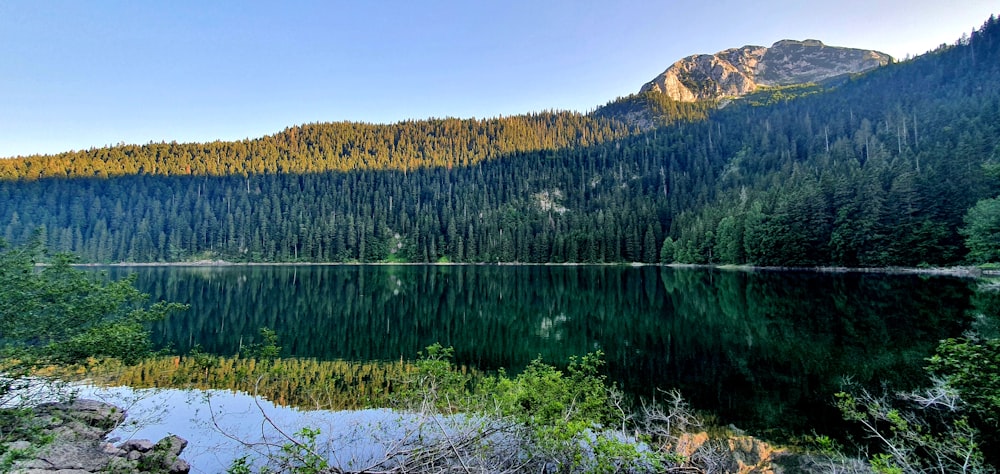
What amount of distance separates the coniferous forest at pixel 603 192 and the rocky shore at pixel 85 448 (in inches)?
2570

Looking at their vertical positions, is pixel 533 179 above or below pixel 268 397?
above

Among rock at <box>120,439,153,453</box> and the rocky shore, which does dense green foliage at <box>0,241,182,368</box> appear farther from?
rock at <box>120,439,153,453</box>

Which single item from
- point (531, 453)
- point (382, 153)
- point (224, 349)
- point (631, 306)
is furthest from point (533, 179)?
point (531, 453)

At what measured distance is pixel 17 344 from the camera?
11.5 metres

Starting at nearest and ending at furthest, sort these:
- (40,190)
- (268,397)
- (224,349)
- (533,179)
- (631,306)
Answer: (268,397), (224,349), (631,306), (40,190), (533,179)

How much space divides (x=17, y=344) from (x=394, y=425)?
33.7 ft

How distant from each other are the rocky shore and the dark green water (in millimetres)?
9114

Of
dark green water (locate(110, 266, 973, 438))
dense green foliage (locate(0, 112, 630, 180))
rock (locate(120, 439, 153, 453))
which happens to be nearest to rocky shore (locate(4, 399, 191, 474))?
rock (locate(120, 439, 153, 453))

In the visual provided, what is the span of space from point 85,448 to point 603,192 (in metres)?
163

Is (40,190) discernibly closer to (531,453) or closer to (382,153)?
(382,153)

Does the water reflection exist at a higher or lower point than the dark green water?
higher

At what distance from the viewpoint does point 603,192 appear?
164 meters

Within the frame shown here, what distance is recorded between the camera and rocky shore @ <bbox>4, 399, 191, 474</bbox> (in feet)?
25.6

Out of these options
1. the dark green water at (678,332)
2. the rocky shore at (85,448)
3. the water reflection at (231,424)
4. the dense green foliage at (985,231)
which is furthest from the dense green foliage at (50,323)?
the dense green foliage at (985,231)
